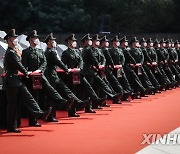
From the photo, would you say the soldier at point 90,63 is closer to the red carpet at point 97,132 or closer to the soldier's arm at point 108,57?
the red carpet at point 97,132

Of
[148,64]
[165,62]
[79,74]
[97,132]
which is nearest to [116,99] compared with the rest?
[79,74]

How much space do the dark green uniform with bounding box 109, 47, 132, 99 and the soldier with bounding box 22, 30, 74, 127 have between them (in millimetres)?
4080

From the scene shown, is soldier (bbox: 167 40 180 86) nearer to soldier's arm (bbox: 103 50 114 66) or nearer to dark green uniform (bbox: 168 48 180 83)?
dark green uniform (bbox: 168 48 180 83)

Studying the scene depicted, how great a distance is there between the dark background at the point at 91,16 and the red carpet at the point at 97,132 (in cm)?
2462

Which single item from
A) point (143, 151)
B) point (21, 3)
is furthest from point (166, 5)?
point (143, 151)

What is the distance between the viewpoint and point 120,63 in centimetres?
1325

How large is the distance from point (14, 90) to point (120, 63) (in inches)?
213

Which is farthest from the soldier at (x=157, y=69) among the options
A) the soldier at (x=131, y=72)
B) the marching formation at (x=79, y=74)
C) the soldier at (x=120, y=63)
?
the soldier at (x=120, y=63)

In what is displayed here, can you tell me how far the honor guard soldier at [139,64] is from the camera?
14.5 m

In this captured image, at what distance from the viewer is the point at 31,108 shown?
27.2 feet

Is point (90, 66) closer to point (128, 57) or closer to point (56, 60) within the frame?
point (56, 60)

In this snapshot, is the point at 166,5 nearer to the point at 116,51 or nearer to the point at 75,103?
the point at 116,51

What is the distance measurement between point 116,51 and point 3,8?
2461 centimetres

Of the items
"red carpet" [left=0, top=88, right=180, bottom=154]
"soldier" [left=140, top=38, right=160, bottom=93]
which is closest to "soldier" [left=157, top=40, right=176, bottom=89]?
"soldier" [left=140, top=38, right=160, bottom=93]
